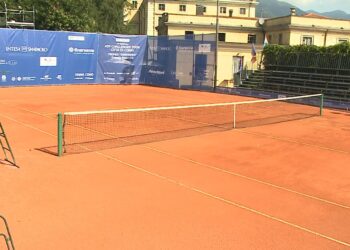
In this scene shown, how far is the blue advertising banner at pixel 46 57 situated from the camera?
25.0 metres

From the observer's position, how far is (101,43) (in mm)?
28891

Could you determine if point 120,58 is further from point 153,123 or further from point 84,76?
point 153,123

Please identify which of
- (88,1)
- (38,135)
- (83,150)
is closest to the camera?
(83,150)

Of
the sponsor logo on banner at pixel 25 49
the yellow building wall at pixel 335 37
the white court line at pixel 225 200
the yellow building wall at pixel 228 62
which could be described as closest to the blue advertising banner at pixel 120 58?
the sponsor logo on banner at pixel 25 49

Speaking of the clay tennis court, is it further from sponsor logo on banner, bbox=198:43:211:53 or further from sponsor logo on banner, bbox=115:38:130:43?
sponsor logo on banner, bbox=115:38:130:43

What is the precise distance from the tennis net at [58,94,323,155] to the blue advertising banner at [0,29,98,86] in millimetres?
11162

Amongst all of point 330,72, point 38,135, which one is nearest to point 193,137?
point 38,135

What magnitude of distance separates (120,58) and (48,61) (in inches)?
197

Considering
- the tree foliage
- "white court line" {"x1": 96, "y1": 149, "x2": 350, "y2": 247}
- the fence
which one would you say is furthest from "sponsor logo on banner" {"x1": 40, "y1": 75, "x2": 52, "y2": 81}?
"white court line" {"x1": 96, "y1": 149, "x2": 350, "y2": 247}

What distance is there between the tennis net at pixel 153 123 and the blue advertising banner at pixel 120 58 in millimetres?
11997

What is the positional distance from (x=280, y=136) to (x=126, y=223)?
799 centimetres

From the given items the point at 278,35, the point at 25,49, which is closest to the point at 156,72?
the point at 25,49

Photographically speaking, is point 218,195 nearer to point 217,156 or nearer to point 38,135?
point 217,156

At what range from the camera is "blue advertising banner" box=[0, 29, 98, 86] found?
985 inches
